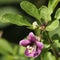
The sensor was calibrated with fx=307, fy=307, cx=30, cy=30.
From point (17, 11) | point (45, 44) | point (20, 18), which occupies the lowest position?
point (45, 44)

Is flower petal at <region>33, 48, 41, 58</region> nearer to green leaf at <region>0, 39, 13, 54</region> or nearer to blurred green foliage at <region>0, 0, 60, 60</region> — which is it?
blurred green foliage at <region>0, 0, 60, 60</region>

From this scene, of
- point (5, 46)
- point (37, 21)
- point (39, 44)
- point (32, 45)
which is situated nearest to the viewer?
point (39, 44)

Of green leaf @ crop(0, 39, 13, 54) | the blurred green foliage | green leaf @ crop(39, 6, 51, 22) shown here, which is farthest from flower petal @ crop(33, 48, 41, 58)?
green leaf @ crop(0, 39, 13, 54)

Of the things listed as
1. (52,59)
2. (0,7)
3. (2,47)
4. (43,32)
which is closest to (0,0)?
(0,7)

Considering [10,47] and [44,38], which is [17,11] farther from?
[44,38]

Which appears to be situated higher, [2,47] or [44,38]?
[2,47]

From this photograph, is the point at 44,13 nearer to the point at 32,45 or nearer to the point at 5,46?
the point at 32,45

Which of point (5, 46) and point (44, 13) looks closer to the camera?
point (44, 13)

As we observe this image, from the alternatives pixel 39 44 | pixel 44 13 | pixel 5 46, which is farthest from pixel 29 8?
pixel 5 46
